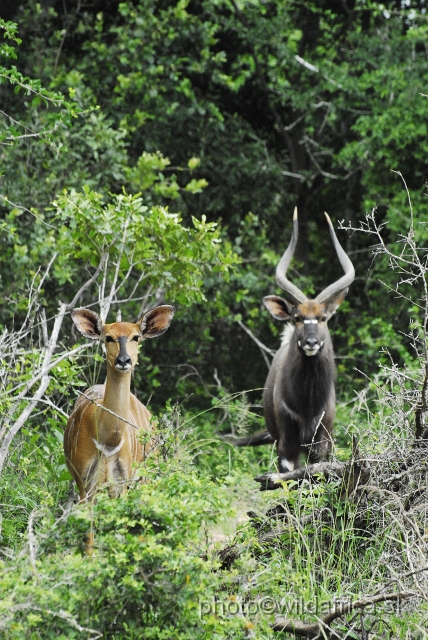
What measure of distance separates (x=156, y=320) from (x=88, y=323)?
38cm

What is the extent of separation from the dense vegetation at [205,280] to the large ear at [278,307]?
1.45 ft

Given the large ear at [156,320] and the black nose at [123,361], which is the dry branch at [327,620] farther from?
the large ear at [156,320]

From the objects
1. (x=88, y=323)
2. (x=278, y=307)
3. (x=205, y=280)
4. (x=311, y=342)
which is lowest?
(x=205, y=280)

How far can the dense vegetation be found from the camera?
375 centimetres

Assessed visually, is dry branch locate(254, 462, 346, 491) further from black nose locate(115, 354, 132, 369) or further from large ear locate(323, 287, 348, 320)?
large ear locate(323, 287, 348, 320)

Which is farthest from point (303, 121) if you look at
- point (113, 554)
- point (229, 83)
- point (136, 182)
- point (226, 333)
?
point (113, 554)

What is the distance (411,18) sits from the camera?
10.3 metres

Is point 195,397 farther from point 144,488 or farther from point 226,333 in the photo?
point 144,488

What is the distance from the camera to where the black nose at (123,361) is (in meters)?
4.99

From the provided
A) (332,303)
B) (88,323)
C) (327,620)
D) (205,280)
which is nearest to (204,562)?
→ (327,620)

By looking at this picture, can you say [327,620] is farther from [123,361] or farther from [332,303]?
[332,303]

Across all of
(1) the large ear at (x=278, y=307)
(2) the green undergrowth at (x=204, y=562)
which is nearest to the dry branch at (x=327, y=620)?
(2) the green undergrowth at (x=204, y=562)

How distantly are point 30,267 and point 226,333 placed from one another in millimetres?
Answer: 3242

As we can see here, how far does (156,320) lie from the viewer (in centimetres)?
548
